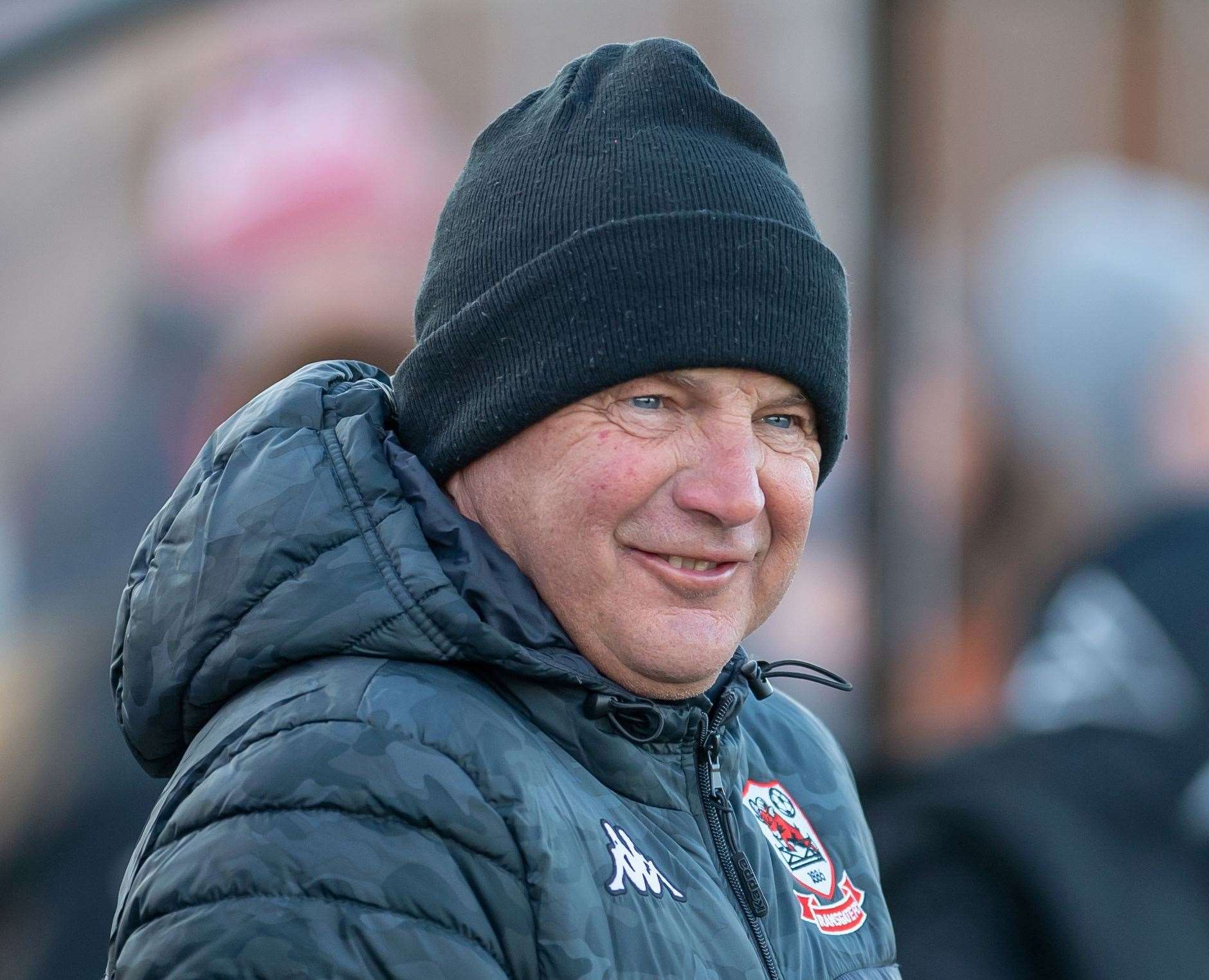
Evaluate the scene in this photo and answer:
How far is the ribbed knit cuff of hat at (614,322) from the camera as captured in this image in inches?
54.6

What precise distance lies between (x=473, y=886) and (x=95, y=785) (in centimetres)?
250

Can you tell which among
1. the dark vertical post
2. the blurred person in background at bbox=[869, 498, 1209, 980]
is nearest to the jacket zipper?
the blurred person in background at bbox=[869, 498, 1209, 980]

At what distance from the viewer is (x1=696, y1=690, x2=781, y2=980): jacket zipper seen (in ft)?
4.47

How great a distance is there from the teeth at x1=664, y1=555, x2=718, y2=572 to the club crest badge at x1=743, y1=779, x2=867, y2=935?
0.86ft

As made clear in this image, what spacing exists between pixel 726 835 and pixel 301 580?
47 centimetres

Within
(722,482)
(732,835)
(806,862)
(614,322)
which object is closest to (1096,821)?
(806,862)

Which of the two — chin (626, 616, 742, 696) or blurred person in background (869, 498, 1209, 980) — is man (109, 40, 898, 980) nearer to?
chin (626, 616, 742, 696)

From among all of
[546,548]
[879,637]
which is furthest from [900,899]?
[546,548]

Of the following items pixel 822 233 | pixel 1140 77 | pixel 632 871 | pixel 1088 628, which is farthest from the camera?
pixel 1140 77

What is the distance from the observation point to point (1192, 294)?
13.6 ft

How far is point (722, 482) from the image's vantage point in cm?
140

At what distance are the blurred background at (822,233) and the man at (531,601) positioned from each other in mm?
2093

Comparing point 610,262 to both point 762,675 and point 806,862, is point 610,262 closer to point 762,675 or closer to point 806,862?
point 762,675

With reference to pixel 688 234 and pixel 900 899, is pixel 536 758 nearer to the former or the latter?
pixel 688 234
